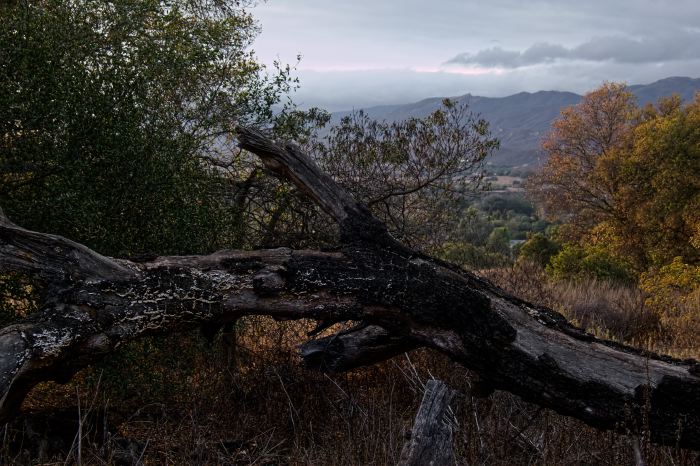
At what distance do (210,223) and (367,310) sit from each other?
278cm

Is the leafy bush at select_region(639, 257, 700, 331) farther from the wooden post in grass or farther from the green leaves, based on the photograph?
the wooden post in grass

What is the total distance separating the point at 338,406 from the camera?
633cm

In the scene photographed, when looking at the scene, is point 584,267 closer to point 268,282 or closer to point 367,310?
point 367,310

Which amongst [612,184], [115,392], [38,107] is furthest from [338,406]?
[612,184]

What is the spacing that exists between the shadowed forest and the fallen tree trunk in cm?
10

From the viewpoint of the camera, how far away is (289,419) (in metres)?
6.21

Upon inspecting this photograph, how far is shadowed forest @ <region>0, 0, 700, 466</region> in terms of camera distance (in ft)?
16.2

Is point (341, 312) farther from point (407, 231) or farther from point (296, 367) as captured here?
point (407, 231)

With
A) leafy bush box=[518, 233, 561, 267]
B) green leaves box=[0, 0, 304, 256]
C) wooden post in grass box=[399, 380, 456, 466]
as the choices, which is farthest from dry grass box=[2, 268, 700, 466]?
leafy bush box=[518, 233, 561, 267]

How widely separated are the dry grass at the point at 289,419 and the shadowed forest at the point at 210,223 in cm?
3

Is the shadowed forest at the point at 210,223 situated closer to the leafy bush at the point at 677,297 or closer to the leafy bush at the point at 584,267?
the leafy bush at the point at 677,297

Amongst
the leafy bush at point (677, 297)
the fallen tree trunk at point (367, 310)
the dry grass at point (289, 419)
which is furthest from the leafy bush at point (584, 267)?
the fallen tree trunk at point (367, 310)

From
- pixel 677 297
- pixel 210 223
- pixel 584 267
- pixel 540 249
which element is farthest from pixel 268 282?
pixel 540 249

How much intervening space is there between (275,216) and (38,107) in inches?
135
